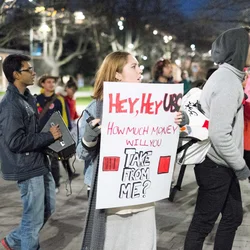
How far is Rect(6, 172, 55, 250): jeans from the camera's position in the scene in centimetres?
377

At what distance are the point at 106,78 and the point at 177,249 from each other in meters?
2.12

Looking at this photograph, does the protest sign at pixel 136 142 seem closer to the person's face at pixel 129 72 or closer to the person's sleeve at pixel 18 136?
the person's face at pixel 129 72

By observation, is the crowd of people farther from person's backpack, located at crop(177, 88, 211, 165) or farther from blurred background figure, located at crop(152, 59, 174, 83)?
blurred background figure, located at crop(152, 59, 174, 83)

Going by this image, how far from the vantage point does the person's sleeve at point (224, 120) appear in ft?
10.2

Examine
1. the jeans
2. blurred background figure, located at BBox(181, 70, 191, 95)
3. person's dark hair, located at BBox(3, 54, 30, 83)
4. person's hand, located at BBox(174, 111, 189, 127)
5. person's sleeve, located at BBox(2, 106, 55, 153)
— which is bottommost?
the jeans

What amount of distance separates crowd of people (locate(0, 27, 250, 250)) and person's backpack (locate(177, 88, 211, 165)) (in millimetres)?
56

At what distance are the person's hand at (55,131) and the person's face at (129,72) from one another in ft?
2.91

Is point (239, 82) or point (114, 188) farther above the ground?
point (239, 82)

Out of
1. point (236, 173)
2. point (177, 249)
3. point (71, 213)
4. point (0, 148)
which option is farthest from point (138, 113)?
point (71, 213)

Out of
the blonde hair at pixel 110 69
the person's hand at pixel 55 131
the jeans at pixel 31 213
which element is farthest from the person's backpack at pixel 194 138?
the jeans at pixel 31 213

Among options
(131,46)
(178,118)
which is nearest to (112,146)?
(178,118)

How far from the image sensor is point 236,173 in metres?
3.32

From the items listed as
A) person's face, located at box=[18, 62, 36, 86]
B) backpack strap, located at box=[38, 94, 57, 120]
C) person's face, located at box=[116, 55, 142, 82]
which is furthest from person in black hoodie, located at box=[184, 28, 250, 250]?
backpack strap, located at box=[38, 94, 57, 120]

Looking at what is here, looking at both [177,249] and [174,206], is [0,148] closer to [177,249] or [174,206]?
[177,249]
